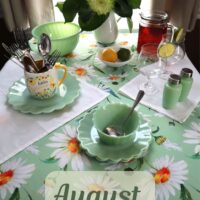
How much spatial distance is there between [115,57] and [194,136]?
0.43m

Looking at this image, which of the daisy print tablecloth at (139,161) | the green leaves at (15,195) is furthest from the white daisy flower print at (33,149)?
the green leaves at (15,195)

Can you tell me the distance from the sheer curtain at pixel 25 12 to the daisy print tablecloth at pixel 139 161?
2.68 ft

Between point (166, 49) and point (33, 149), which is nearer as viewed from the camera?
Answer: point (33, 149)

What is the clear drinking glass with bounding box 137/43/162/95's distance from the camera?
89 cm

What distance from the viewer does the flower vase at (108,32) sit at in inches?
42.2

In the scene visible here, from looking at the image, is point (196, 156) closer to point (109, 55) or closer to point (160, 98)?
point (160, 98)

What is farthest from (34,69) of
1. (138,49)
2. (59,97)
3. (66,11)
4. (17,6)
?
(17,6)

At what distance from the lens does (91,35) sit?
1.23 m

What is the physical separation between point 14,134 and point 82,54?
500 millimetres

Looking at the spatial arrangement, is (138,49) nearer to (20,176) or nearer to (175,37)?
(175,37)

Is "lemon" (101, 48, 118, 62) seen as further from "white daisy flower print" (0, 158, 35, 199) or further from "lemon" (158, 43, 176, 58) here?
"white daisy flower print" (0, 158, 35, 199)

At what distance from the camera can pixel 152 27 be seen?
3.36 feet

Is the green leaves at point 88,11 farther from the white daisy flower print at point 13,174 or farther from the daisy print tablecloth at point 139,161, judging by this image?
the white daisy flower print at point 13,174

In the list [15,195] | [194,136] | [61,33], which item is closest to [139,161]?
[194,136]
